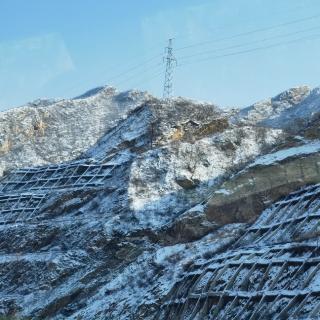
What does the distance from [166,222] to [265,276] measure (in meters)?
8.43

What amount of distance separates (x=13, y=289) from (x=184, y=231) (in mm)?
6401

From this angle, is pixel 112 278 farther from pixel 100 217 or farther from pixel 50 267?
pixel 100 217

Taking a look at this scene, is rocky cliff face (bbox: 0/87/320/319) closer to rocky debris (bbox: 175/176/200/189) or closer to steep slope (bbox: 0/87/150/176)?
rocky debris (bbox: 175/176/200/189)

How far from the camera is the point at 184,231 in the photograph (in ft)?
75.0

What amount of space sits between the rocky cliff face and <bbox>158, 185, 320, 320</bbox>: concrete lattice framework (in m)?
0.04

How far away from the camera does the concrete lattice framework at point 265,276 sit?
14.6m

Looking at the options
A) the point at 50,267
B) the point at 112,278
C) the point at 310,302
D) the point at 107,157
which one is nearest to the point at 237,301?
the point at 310,302

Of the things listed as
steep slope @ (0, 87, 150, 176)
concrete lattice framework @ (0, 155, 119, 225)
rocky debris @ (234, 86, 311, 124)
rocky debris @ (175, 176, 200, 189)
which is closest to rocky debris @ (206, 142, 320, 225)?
rocky debris @ (175, 176, 200, 189)

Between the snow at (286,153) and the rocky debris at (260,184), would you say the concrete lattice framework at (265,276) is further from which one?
the snow at (286,153)

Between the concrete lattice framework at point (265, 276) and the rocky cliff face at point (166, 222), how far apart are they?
40mm

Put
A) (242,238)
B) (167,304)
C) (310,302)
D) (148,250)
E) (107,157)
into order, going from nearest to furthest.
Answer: (310,302) < (167,304) < (242,238) < (148,250) < (107,157)

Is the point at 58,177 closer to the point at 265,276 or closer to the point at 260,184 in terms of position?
the point at 260,184

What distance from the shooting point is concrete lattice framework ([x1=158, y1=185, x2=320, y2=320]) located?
47.8 ft

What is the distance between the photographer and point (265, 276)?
16031mm
